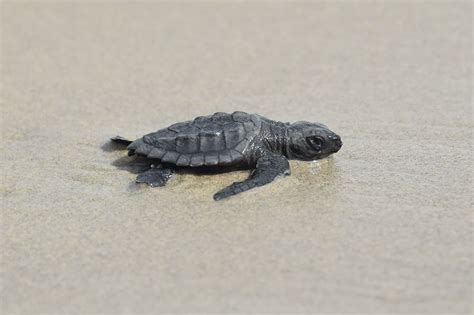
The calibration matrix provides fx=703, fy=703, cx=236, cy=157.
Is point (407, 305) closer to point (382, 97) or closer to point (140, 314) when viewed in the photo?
point (140, 314)

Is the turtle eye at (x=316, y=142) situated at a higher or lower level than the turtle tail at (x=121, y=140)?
lower

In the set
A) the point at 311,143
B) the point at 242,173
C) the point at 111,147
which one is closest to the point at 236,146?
the point at 242,173

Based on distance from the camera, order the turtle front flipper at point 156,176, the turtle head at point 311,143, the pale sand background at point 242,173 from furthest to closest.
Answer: the turtle head at point 311,143, the turtle front flipper at point 156,176, the pale sand background at point 242,173

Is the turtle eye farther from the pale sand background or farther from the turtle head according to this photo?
the pale sand background

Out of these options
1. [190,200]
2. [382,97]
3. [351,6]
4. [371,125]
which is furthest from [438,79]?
[190,200]

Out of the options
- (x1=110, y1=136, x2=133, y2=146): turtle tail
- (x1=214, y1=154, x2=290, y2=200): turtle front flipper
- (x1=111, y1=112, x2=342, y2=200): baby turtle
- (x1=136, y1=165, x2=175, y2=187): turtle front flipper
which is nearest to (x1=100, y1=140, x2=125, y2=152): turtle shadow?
(x1=110, y1=136, x2=133, y2=146): turtle tail

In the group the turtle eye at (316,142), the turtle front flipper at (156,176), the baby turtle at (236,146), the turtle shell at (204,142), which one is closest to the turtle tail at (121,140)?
the baby turtle at (236,146)

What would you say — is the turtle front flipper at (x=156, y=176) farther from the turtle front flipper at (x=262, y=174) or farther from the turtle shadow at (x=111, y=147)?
the turtle shadow at (x=111, y=147)
